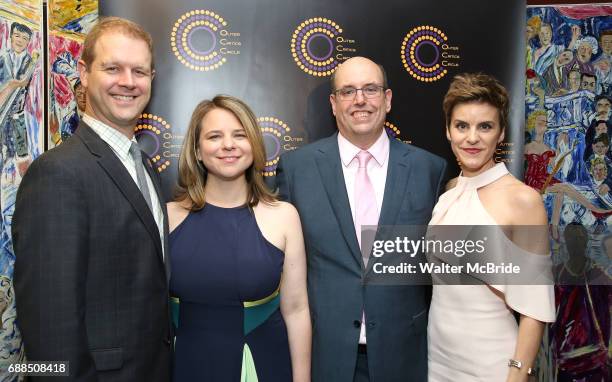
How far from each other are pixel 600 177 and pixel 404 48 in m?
1.59

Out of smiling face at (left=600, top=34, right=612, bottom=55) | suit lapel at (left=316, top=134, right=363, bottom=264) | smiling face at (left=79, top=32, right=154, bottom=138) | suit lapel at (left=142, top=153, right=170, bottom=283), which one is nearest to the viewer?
smiling face at (left=79, top=32, right=154, bottom=138)

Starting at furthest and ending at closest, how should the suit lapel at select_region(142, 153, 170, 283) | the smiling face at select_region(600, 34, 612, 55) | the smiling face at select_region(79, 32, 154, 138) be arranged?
1. the smiling face at select_region(600, 34, 612, 55)
2. the suit lapel at select_region(142, 153, 170, 283)
3. the smiling face at select_region(79, 32, 154, 138)

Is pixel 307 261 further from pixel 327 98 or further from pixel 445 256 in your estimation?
pixel 327 98

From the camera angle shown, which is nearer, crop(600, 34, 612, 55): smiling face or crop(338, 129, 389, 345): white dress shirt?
crop(338, 129, 389, 345): white dress shirt

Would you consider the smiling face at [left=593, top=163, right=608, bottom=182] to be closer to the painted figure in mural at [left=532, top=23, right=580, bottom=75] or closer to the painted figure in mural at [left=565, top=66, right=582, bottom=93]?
the painted figure in mural at [left=565, top=66, right=582, bottom=93]

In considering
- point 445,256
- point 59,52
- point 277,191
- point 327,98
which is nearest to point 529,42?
point 327,98

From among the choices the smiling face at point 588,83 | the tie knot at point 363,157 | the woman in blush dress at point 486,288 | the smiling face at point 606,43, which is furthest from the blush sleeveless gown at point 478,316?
the smiling face at point 606,43

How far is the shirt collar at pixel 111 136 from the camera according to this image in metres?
1.84

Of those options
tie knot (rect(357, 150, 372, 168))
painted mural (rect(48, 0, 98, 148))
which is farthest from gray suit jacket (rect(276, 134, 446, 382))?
painted mural (rect(48, 0, 98, 148))

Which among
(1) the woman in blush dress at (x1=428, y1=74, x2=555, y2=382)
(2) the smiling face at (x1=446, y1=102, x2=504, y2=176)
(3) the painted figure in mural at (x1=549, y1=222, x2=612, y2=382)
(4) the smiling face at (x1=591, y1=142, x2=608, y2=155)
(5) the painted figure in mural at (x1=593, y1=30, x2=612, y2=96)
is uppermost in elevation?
(5) the painted figure in mural at (x1=593, y1=30, x2=612, y2=96)

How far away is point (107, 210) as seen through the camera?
1.66 m

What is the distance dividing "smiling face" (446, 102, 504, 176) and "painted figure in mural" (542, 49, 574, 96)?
151cm

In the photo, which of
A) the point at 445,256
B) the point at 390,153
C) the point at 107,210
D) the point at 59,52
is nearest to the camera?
the point at 107,210

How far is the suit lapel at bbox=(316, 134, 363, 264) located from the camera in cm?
225
